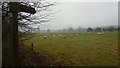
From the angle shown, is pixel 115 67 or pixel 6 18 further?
pixel 115 67

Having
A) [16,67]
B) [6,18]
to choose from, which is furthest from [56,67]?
[16,67]

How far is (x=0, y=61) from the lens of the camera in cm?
631

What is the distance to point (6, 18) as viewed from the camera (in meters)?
6.87

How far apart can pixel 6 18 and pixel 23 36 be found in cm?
121

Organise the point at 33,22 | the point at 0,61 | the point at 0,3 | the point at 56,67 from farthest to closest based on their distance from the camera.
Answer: the point at 56,67, the point at 33,22, the point at 0,3, the point at 0,61

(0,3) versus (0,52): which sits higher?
(0,3)

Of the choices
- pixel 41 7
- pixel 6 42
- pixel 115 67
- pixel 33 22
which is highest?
pixel 41 7

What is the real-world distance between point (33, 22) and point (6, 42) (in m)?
1.34

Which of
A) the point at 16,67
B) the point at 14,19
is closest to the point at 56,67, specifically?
the point at 16,67

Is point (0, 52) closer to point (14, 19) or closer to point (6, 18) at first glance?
point (6, 18)

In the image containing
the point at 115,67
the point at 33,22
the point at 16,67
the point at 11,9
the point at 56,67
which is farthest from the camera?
the point at 115,67

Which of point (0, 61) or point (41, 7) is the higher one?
point (41, 7)

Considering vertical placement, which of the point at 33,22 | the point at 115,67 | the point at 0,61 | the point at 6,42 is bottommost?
the point at 115,67

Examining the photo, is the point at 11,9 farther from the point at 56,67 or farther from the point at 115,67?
the point at 115,67
